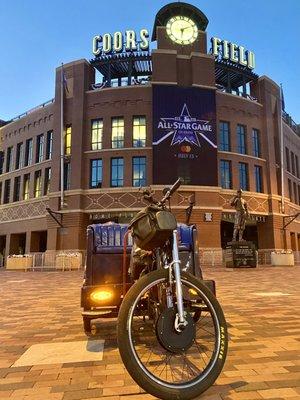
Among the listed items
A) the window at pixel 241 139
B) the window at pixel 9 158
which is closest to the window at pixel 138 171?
the window at pixel 241 139

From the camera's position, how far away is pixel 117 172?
96.4 feet

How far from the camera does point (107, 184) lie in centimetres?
2898

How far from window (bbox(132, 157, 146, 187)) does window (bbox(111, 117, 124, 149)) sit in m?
2.03

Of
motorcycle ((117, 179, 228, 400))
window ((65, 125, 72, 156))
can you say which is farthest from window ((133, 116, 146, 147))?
motorcycle ((117, 179, 228, 400))

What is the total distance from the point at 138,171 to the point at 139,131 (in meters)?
3.53

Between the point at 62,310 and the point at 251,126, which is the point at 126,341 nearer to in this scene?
the point at 62,310

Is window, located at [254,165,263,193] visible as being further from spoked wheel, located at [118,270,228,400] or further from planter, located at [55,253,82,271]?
spoked wheel, located at [118,270,228,400]

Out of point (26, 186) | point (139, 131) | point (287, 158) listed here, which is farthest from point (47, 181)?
point (287, 158)

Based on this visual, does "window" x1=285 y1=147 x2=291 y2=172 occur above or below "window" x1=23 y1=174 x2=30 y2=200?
above

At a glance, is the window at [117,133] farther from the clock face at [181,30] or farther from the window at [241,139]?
the window at [241,139]

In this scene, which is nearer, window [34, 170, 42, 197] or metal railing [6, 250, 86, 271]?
metal railing [6, 250, 86, 271]

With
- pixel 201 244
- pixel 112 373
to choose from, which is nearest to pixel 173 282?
pixel 112 373

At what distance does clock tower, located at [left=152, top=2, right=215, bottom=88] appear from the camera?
29844mm

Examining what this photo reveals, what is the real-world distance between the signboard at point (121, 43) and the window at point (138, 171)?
11.5 m
